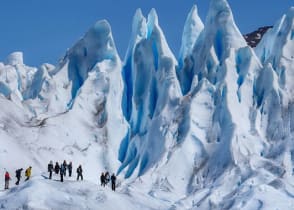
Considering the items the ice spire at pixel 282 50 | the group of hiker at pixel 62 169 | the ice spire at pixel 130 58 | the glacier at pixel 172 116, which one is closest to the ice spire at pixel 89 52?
the glacier at pixel 172 116

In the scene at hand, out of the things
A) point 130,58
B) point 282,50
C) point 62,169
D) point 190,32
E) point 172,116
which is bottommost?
point 62,169

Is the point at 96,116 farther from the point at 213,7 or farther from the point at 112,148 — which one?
the point at 213,7

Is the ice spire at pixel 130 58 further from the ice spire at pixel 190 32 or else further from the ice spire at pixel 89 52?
the ice spire at pixel 190 32

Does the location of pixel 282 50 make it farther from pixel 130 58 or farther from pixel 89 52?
pixel 89 52

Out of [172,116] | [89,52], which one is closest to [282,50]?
[172,116]

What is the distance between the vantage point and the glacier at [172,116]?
47562mm

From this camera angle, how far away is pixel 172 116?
5569 cm

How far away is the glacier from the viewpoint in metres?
47.6

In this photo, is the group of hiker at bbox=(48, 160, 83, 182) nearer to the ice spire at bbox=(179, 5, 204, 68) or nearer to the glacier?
the glacier

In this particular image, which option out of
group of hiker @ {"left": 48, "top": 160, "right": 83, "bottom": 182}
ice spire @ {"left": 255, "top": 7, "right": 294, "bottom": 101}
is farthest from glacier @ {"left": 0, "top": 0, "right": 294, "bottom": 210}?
group of hiker @ {"left": 48, "top": 160, "right": 83, "bottom": 182}

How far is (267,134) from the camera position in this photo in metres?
53.1

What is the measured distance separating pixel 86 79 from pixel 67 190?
99.6 ft

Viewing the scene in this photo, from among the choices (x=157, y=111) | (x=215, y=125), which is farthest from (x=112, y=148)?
(x=215, y=125)

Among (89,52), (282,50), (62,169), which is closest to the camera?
(62,169)
